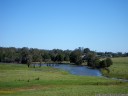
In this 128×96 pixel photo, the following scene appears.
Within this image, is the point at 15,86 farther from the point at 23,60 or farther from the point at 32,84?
the point at 23,60

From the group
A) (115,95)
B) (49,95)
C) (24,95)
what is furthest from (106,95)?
(24,95)

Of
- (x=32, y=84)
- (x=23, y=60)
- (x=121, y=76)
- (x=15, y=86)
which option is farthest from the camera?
(x=23, y=60)

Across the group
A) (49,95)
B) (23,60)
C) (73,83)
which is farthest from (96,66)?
(49,95)

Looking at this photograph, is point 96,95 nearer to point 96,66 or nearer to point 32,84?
point 32,84

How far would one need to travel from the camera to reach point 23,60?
19412 cm

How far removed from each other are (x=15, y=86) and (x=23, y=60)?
144m

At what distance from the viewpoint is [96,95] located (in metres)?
39.5

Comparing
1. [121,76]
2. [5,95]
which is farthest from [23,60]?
[5,95]

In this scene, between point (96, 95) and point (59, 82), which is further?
point (59, 82)

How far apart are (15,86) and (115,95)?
22.7 m

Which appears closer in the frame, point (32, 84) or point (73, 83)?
point (32, 84)

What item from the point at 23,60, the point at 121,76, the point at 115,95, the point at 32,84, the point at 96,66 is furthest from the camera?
the point at 23,60

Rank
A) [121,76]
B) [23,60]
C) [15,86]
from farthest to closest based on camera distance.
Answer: [23,60] < [121,76] < [15,86]

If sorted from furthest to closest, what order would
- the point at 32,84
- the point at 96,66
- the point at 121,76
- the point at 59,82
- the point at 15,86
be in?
the point at 96,66
the point at 121,76
the point at 59,82
the point at 32,84
the point at 15,86
